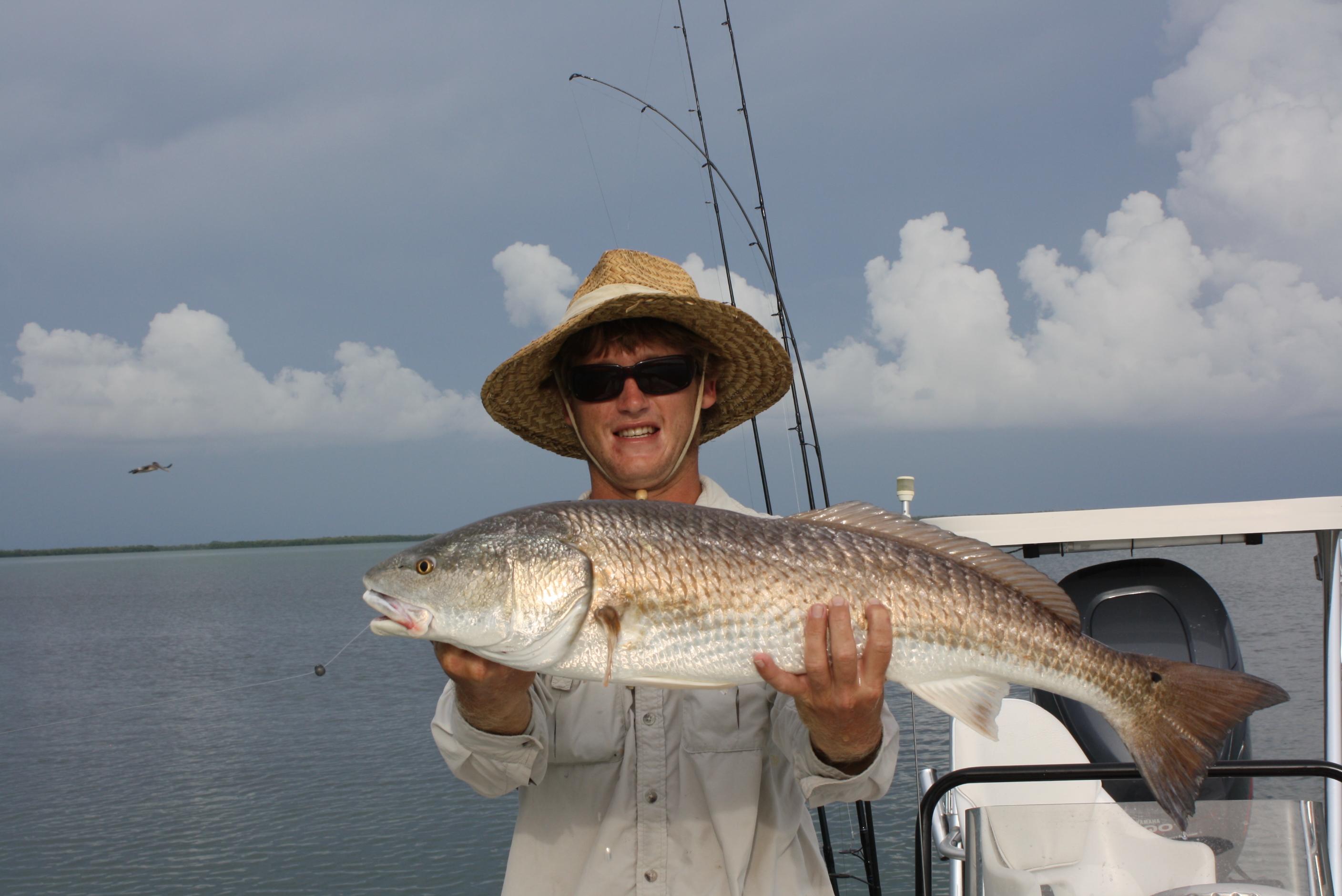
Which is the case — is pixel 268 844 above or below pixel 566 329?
below

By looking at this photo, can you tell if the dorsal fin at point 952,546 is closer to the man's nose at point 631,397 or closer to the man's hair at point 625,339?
the man's nose at point 631,397

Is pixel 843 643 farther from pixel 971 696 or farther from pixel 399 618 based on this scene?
pixel 399 618

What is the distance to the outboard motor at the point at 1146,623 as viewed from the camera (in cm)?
435

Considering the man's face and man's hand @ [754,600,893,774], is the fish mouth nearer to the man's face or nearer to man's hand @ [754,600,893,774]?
man's hand @ [754,600,893,774]

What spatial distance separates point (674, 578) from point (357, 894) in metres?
9.54

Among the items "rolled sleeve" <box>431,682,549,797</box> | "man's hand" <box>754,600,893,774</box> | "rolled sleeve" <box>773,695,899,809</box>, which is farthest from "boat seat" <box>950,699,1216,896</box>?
"rolled sleeve" <box>431,682,549,797</box>

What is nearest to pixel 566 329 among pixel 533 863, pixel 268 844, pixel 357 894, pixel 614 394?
pixel 614 394

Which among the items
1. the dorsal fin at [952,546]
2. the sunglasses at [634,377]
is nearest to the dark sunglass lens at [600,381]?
the sunglasses at [634,377]

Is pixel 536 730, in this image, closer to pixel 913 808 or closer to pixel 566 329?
pixel 566 329

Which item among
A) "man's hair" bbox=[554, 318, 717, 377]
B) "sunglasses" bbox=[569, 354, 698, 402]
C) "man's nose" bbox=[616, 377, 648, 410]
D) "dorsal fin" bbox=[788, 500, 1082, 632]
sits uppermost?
"man's hair" bbox=[554, 318, 717, 377]

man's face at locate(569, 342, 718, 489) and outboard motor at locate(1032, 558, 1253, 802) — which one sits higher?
man's face at locate(569, 342, 718, 489)

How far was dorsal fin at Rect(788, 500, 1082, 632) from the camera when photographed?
8.60 ft

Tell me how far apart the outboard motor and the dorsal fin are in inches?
81.0

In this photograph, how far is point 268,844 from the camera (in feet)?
37.9
